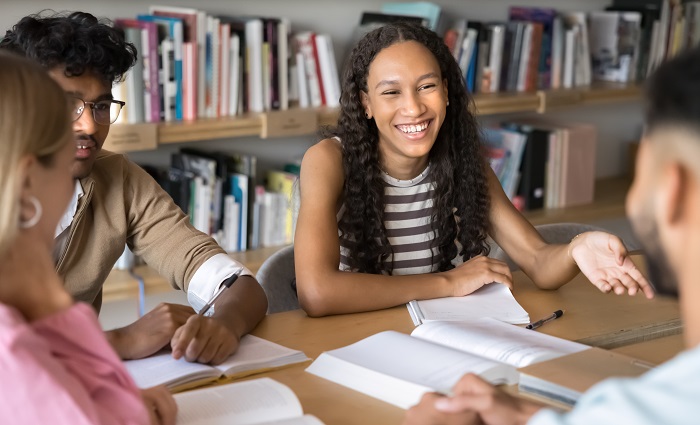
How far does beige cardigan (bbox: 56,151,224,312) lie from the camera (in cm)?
187

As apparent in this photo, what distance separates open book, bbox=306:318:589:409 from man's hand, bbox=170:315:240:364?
148 millimetres

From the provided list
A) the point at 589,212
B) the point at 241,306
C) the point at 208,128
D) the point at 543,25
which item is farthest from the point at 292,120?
the point at 241,306

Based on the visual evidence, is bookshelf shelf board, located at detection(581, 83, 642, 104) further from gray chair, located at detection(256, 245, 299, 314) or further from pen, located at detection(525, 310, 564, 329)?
pen, located at detection(525, 310, 564, 329)

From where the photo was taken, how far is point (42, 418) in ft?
3.26

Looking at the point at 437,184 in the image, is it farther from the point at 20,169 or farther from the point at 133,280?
the point at 20,169

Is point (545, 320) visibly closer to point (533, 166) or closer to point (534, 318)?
point (534, 318)

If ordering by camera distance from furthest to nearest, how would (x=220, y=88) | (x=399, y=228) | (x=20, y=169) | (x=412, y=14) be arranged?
(x=412, y=14) < (x=220, y=88) < (x=399, y=228) < (x=20, y=169)

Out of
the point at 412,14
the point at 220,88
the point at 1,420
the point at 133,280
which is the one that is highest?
the point at 412,14

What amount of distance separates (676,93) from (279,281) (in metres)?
1.34

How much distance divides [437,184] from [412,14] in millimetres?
1410

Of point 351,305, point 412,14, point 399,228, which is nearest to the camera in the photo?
point 351,305

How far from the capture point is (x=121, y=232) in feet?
6.28

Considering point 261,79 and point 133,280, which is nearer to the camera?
point 133,280

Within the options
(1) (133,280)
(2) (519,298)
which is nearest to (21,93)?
(2) (519,298)
